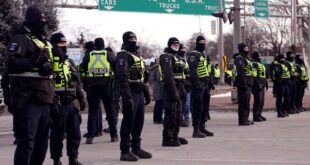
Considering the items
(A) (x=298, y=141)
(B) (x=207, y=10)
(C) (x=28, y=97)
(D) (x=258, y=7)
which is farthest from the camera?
(D) (x=258, y=7)

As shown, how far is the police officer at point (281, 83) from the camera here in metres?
18.6

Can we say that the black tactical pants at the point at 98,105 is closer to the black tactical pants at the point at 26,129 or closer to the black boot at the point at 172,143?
the black boot at the point at 172,143

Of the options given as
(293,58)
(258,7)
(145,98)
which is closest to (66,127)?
(145,98)

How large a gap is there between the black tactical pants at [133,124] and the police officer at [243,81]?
606 cm

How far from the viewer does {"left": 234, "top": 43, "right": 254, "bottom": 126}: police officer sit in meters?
16.0

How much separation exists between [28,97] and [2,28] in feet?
67.4

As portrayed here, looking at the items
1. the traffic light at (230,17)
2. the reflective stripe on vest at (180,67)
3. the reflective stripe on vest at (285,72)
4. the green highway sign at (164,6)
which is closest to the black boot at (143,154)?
the reflective stripe on vest at (180,67)

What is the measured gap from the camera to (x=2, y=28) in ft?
88.0

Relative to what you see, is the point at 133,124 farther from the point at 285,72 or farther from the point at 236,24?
the point at 236,24

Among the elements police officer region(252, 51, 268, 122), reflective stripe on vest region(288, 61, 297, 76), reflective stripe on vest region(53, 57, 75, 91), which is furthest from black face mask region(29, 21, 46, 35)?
reflective stripe on vest region(288, 61, 297, 76)

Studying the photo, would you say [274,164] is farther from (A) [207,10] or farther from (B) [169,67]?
(A) [207,10]

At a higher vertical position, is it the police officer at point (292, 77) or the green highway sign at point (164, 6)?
the green highway sign at point (164, 6)

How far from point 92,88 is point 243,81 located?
472cm

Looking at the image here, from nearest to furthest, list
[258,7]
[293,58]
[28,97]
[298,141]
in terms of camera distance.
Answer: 1. [28,97]
2. [298,141]
3. [293,58]
4. [258,7]
